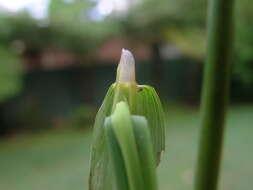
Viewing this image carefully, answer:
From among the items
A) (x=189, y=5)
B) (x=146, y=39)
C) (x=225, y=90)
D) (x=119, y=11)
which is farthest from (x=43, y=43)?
(x=225, y=90)

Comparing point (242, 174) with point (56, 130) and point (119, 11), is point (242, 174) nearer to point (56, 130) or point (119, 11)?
point (56, 130)

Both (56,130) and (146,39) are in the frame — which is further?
(146,39)

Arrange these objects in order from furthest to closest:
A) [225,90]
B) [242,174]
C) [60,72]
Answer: [60,72] < [242,174] < [225,90]

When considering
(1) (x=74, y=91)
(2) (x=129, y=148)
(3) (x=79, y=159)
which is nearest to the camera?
(2) (x=129, y=148)

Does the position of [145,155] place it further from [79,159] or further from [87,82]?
[87,82]

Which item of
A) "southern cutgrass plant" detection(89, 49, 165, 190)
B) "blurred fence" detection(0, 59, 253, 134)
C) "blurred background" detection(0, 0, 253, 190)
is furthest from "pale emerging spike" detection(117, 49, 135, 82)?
"blurred fence" detection(0, 59, 253, 134)

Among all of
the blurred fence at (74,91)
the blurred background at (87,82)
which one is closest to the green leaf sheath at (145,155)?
the blurred background at (87,82)

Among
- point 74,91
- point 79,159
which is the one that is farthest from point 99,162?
point 74,91
